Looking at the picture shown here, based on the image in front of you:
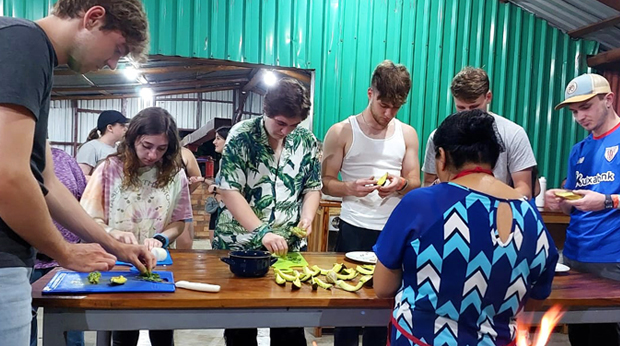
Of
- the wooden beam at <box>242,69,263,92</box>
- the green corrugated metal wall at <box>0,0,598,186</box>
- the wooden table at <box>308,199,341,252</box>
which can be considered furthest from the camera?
the wooden beam at <box>242,69,263,92</box>

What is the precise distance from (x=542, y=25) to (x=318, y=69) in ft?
8.27

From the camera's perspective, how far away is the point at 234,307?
1.69 meters

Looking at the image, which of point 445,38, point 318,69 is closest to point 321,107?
point 318,69

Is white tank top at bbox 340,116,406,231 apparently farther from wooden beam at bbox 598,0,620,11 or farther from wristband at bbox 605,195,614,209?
wooden beam at bbox 598,0,620,11

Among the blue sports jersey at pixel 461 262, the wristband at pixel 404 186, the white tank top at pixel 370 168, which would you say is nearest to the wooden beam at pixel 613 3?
the white tank top at pixel 370 168

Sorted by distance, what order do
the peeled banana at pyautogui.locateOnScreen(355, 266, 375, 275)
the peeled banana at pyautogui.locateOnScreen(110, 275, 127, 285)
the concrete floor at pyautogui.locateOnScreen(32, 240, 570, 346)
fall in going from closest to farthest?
the peeled banana at pyautogui.locateOnScreen(110, 275, 127, 285) → the peeled banana at pyautogui.locateOnScreen(355, 266, 375, 275) → the concrete floor at pyautogui.locateOnScreen(32, 240, 570, 346)

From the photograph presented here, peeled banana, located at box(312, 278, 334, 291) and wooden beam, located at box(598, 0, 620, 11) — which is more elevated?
wooden beam, located at box(598, 0, 620, 11)

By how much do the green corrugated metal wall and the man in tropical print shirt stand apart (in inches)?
88.8

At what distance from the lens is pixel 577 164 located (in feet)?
9.02

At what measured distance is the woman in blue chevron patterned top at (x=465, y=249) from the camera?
56.6 inches

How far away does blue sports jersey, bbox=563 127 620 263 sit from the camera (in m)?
2.46

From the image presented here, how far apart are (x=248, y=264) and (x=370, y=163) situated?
120 centimetres

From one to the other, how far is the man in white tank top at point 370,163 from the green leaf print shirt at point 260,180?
0.45m

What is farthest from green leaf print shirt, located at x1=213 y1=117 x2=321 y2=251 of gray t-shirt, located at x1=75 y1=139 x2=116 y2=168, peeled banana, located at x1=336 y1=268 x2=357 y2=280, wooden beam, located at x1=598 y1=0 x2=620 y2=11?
wooden beam, located at x1=598 y1=0 x2=620 y2=11
